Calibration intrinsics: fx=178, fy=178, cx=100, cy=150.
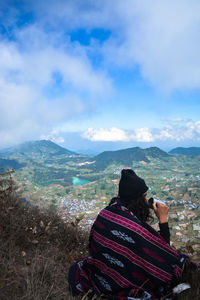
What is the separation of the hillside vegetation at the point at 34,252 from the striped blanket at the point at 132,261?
31 centimetres

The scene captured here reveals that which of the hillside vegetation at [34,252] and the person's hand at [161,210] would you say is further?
the person's hand at [161,210]

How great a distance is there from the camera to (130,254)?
84.6 inches

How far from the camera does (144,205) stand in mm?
2455

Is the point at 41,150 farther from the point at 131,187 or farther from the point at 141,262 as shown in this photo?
the point at 141,262

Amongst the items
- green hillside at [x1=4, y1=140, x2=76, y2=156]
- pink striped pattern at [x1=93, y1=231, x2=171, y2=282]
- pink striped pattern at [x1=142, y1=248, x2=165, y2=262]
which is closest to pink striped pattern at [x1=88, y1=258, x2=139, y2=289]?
pink striped pattern at [x1=93, y1=231, x2=171, y2=282]

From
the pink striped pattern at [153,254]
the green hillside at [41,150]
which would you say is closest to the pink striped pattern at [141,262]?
the pink striped pattern at [153,254]

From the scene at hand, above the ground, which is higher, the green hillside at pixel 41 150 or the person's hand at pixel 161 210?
the green hillside at pixel 41 150

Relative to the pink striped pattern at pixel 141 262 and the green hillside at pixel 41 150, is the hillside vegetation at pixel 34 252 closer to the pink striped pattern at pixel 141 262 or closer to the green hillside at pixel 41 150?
the pink striped pattern at pixel 141 262

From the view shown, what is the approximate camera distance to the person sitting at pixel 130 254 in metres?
2.14

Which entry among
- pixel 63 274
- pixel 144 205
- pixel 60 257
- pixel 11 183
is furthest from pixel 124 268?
pixel 11 183

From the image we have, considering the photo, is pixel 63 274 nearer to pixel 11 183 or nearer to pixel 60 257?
pixel 60 257

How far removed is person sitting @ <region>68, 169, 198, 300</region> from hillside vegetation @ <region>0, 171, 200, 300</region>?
0.30 m

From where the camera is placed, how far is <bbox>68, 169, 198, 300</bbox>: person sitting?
2.14 meters

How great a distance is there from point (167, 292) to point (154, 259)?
50 cm
